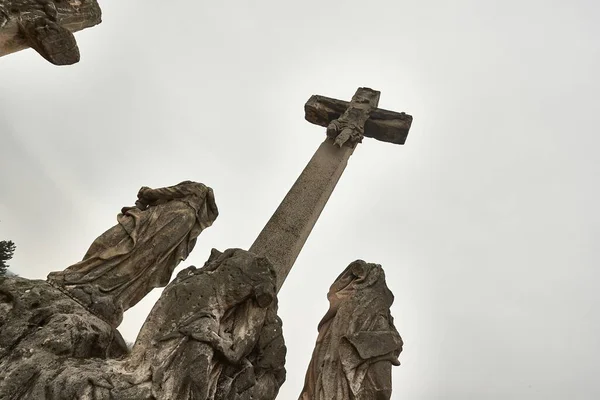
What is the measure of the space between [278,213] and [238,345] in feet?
11.4

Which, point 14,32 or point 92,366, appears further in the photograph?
point 14,32

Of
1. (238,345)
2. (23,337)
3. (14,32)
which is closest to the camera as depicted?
(23,337)

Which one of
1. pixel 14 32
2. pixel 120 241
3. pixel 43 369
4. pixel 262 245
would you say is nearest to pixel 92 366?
pixel 43 369

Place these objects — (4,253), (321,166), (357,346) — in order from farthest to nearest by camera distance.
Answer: (4,253)
(321,166)
(357,346)

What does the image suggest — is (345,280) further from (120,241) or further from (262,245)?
Result: (120,241)

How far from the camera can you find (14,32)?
16.6ft

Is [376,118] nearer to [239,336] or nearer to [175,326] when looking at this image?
[239,336]

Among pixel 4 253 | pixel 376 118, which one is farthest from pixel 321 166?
pixel 4 253

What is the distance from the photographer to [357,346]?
426 centimetres

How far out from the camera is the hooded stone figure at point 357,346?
13.5 feet

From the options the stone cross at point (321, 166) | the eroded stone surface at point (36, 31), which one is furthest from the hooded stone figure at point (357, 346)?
the eroded stone surface at point (36, 31)

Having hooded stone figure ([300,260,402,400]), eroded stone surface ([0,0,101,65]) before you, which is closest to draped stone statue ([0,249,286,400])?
hooded stone figure ([300,260,402,400])

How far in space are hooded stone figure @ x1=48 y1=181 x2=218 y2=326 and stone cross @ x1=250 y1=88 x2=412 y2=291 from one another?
4.94 feet

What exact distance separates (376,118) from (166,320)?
24.3ft
